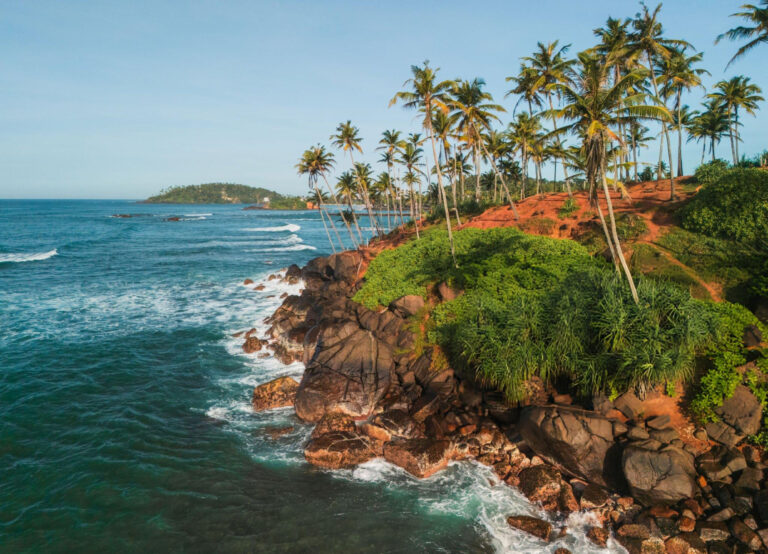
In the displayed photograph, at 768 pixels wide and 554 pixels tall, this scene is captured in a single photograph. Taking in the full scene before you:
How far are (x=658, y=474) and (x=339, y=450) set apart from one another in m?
12.7

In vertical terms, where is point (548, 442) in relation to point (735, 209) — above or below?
below

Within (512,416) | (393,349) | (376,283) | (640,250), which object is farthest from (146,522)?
(640,250)

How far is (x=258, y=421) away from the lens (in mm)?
20625

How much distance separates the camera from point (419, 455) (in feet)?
54.9

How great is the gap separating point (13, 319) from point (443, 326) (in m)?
39.2

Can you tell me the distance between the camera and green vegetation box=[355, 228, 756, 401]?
16375mm

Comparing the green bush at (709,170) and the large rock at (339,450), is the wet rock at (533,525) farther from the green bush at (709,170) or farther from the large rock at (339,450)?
the green bush at (709,170)

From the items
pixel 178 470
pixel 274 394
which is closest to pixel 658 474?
pixel 274 394

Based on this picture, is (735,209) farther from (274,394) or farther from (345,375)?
(274,394)

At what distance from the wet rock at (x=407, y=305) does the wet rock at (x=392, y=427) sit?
8.24 m

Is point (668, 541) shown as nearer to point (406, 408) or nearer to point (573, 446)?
point (573, 446)

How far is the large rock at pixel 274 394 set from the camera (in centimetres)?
2205

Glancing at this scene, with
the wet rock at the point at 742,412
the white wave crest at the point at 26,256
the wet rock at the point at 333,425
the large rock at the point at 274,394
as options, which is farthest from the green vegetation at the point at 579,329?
the white wave crest at the point at 26,256

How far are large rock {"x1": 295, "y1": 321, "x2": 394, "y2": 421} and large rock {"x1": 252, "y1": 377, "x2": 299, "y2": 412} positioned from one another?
4.95 feet
